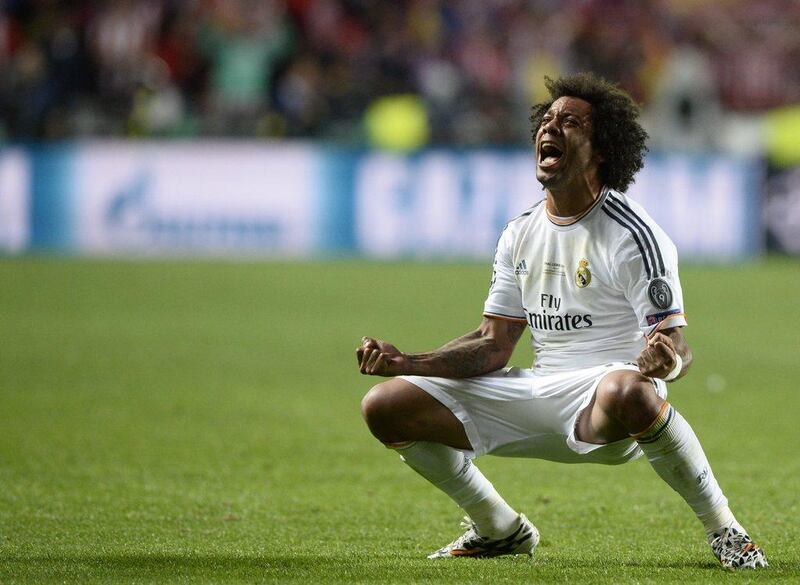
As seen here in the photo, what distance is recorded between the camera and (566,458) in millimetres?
5211

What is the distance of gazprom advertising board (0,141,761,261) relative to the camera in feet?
63.0

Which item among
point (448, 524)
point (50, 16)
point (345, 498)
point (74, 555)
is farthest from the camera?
point (50, 16)

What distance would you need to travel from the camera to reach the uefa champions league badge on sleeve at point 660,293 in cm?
485

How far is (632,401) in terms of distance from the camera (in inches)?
183

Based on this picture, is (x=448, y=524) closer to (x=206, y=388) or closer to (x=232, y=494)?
(x=232, y=494)

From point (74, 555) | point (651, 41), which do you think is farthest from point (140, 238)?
point (74, 555)

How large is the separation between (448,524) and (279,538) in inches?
31.4

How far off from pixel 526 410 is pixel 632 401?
54cm

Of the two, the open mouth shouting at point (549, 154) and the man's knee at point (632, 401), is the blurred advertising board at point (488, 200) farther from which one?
the man's knee at point (632, 401)

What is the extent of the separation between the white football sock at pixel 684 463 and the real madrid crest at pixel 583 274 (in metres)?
0.60

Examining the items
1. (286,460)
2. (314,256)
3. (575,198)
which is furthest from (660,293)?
(314,256)

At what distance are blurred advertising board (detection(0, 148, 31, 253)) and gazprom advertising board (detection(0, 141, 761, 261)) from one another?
13 millimetres

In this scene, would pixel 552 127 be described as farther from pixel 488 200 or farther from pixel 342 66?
pixel 342 66

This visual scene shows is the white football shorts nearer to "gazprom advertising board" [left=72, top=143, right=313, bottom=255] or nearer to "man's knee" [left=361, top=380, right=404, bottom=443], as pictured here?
"man's knee" [left=361, top=380, right=404, bottom=443]
